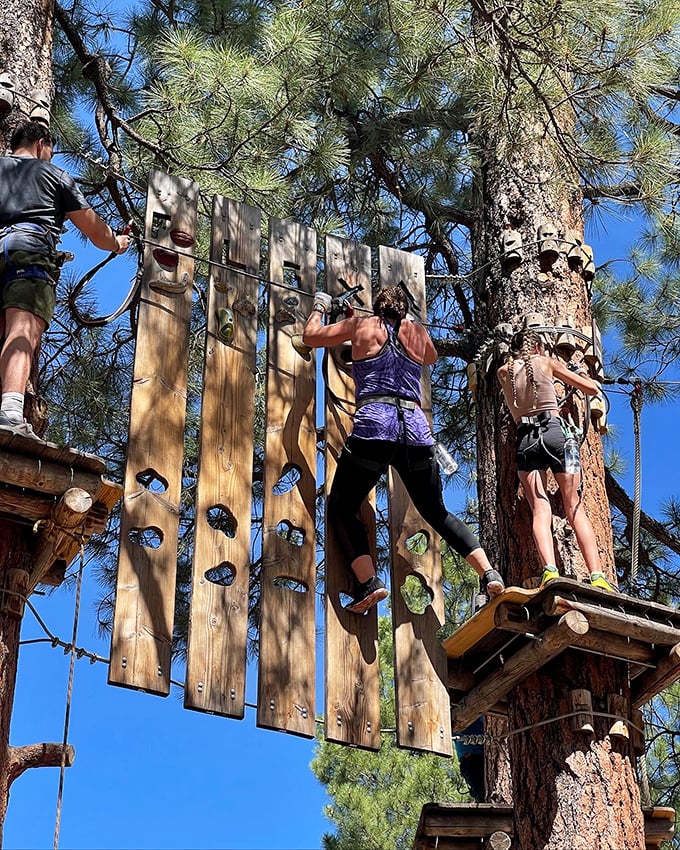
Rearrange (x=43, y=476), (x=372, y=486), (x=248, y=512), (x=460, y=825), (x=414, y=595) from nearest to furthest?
(x=43, y=476) → (x=248, y=512) → (x=372, y=486) → (x=460, y=825) → (x=414, y=595)

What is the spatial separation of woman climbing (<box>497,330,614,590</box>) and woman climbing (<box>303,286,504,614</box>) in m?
0.39

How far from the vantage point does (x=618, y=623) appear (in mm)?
5145

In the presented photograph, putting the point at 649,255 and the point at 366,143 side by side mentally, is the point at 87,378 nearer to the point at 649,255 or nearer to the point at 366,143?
the point at 366,143

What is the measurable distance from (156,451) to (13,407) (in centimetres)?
69

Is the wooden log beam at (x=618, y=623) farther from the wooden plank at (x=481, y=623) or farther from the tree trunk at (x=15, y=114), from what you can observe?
the tree trunk at (x=15, y=114)

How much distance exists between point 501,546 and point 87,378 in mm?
3188

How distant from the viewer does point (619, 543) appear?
9.04m

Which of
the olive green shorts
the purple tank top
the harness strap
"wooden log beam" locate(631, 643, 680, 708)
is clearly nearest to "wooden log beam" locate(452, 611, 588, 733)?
"wooden log beam" locate(631, 643, 680, 708)

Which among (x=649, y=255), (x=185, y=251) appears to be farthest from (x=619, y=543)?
(x=185, y=251)

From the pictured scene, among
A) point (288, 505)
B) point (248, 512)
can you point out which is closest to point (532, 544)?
point (288, 505)

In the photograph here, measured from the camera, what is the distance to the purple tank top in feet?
17.5

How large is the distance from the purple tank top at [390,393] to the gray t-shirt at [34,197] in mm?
1358

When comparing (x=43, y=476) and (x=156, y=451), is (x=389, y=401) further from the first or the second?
(x=43, y=476)

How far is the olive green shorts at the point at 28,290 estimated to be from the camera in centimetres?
475
